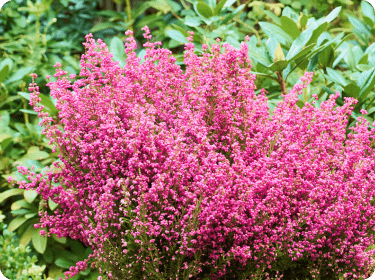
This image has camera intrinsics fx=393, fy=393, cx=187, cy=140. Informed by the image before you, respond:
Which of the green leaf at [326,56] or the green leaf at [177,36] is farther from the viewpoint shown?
the green leaf at [177,36]

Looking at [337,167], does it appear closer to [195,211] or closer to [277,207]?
[277,207]

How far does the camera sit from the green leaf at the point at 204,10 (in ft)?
9.73

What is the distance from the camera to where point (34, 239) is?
2.76 m

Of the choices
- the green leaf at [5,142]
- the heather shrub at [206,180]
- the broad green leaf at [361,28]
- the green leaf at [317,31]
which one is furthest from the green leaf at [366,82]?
the green leaf at [5,142]

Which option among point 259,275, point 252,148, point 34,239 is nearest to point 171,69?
point 252,148

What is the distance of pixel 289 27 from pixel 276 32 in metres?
0.09

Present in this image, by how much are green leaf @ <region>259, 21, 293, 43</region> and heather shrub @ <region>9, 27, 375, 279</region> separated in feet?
2.35

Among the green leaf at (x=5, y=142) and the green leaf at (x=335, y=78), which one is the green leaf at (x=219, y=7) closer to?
the green leaf at (x=335, y=78)

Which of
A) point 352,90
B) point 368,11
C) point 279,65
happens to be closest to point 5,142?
point 279,65

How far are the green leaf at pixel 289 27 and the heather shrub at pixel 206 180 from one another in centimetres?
76

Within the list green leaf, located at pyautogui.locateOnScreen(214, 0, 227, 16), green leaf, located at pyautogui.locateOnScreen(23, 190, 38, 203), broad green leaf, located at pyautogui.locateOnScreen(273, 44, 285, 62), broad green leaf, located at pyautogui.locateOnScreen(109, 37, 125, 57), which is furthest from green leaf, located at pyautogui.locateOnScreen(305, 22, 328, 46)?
green leaf, located at pyautogui.locateOnScreen(23, 190, 38, 203)

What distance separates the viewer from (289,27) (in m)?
2.56

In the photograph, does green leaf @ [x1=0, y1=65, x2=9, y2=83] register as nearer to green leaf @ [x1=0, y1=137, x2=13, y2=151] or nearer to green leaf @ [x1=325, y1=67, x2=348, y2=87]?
green leaf @ [x1=0, y1=137, x2=13, y2=151]

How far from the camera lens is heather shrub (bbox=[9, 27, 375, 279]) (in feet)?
5.00
